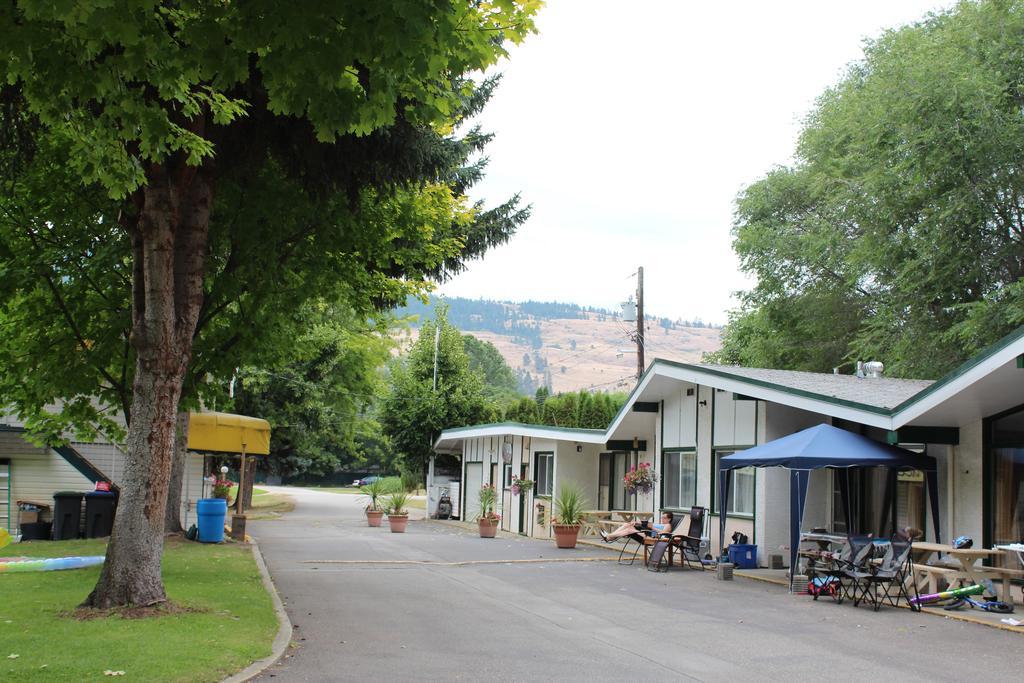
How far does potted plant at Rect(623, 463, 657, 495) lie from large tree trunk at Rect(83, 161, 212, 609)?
12595 mm

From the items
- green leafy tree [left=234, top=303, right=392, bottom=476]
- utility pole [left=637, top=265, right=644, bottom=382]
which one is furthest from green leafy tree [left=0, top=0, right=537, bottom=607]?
green leafy tree [left=234, top=303, right=392, bottom=476]

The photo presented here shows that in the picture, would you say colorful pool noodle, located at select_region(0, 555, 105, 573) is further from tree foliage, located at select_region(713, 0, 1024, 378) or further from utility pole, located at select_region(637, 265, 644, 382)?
utility pole, located at select_region(637, 265, 644, 382)

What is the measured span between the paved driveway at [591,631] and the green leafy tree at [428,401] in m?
21.4

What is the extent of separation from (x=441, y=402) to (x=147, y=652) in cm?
3072

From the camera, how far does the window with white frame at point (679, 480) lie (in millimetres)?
19750

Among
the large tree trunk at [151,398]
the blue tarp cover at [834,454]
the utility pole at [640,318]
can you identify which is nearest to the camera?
the large tree trunk at [151,398]

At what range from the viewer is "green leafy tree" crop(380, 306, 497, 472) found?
3797 centimetres

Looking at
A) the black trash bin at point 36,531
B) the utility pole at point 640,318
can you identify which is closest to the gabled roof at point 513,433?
the utility pole at point 640,318

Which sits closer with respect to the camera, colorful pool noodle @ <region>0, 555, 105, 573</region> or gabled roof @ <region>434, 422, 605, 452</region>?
colorful pool noodle @ <region>0, 555, 105, 573</region>

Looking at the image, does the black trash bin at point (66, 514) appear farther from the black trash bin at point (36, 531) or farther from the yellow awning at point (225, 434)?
the yellow awning at point (225, 434)

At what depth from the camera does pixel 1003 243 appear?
2361cm

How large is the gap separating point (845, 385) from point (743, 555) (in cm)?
349

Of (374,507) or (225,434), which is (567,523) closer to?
(225,434)

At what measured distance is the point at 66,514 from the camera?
1936cm
